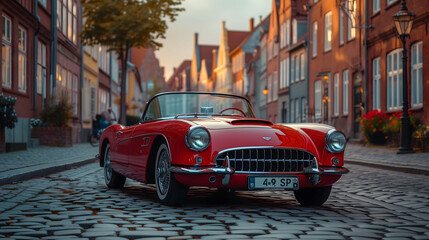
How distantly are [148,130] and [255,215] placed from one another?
1.91 metres

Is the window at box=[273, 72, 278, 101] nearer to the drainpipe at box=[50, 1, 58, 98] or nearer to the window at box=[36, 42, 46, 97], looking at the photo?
the drainpipe at box=[50, 1, 58, 98]

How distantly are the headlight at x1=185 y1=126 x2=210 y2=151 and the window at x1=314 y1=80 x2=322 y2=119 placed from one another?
3012 centimetres

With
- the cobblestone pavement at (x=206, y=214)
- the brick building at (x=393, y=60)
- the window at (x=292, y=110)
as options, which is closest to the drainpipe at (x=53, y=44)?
the brick building at (x=393, y=60)

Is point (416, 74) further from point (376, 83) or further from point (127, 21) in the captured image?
point (127, 21)

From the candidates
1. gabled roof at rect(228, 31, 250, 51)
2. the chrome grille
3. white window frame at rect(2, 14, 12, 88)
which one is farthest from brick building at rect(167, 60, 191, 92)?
the chrome grille

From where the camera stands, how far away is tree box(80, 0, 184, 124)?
27297mm

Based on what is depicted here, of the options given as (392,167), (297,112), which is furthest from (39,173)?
(297,112)

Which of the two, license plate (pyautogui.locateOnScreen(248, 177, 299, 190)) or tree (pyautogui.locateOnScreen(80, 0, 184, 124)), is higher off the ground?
tree (pyautogui.locateOnScreen(80, 0, 184, 124))

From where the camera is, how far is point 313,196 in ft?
23.7

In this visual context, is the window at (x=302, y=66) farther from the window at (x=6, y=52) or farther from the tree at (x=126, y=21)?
the window at (x=6, y=52)

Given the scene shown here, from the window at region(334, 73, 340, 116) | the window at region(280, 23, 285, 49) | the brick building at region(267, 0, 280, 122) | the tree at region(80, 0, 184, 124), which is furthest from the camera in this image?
the brick building at region(267, 0, 280, 122)

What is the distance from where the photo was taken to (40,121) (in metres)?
22.0

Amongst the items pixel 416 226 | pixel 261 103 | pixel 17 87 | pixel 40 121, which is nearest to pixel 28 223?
pixel 416 226

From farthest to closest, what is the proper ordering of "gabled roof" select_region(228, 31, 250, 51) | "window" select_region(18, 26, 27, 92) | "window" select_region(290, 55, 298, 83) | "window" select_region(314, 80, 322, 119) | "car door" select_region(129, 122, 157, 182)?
"gabled roof" select_region(228, 31, 250, 51)
"window" select_region(290, 55, 298, 83)
"window" select_region(314, 80, 322, 119)
"window" select_region(18, 26, 27, 92)
"car door" select_region(129, 122, 157, 182)
